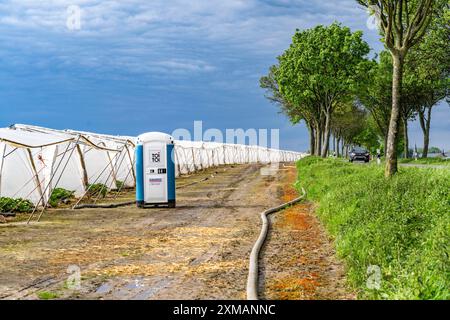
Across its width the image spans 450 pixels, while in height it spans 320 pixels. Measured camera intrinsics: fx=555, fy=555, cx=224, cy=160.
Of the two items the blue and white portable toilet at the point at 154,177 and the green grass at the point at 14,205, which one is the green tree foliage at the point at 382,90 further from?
the green grass at the point at 14,205

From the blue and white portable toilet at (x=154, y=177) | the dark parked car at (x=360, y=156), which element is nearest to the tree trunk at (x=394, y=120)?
the blue and white portable toilet at (x=154, y=177)

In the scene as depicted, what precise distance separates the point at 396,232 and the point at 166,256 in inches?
179

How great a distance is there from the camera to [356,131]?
94.4 meters

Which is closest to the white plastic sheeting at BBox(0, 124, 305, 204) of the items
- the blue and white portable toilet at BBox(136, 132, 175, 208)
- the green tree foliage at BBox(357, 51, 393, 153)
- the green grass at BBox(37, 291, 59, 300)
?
the blue and white portable toilet at BBox(136, 132, 175, 208)

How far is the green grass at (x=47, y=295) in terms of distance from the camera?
8.01 meters

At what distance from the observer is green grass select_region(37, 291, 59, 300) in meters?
8.01

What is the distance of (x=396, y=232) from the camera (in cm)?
1014

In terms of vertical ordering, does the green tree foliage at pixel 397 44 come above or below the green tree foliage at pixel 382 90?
below

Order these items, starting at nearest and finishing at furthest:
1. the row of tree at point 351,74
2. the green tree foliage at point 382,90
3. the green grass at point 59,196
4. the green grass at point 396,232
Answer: the green grass at point 396,232
the green grass at point 59,196
the row of tree at point 351,74
the green tree foliage at point 382,90

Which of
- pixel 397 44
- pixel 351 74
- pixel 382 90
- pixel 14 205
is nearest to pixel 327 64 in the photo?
pixel 351 74

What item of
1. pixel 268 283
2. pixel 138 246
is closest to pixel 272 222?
pixel 138 246

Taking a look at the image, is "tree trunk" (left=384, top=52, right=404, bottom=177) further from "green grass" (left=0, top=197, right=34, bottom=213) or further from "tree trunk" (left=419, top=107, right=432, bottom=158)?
"tree trunk" (left=419, top=107, right=432, bottom=158)

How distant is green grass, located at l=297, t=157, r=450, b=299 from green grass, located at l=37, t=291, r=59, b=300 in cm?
438
